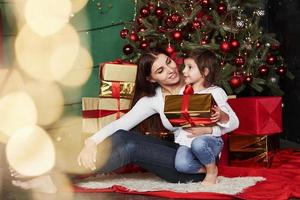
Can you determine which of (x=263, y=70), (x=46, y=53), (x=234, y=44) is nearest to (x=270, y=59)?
(x=263, y=70)

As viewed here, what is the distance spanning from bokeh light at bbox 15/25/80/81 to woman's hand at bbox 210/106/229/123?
219 cm

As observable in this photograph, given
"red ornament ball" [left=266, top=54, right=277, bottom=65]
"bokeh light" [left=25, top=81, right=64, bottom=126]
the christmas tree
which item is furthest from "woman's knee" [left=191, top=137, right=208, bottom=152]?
"bokeh light" [left=25, top=81, right=64, bottom=126]

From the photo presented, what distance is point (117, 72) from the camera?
3.23 m

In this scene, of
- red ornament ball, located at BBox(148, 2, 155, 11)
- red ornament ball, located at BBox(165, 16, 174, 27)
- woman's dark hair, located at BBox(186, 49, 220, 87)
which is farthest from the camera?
red ornament ball, located at BBox(148, 2, 155, 11)

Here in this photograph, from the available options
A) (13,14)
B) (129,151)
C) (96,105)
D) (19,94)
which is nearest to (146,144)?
(129,151)

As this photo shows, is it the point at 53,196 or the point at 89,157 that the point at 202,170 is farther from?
the point at 53,196

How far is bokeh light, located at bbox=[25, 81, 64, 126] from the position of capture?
4.31m

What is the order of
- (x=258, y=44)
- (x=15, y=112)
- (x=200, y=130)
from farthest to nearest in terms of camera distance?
(x=15, y=112) < (x=258, y=44) < (x=200, y=130)

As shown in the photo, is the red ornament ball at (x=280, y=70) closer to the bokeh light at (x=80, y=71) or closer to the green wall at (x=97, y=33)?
the green wall at (x=97, y=33)

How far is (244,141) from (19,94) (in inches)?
77.2

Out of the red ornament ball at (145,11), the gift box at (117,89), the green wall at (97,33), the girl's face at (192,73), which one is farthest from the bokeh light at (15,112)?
the girl's face at (192,73)

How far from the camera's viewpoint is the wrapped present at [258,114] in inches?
124

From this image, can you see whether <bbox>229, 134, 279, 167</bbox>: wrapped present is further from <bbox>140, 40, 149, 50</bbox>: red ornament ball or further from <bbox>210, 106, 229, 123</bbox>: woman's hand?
<bbox>140, 40, 149, 50</bbox>: red ornament ball

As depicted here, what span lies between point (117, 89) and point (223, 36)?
0.87 metres
